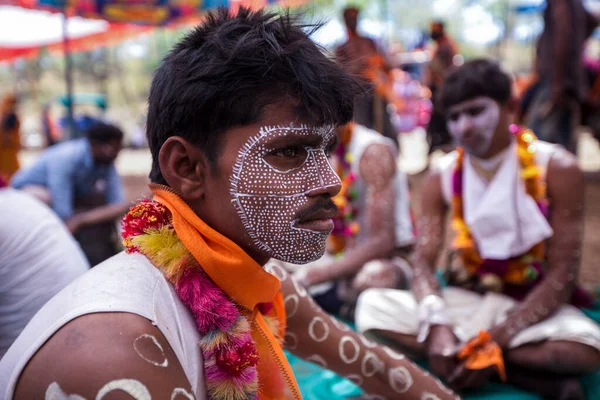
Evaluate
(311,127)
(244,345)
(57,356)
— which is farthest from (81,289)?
(311,127)

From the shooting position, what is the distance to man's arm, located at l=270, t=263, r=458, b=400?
1781mm

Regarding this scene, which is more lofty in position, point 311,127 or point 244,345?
point 311,127

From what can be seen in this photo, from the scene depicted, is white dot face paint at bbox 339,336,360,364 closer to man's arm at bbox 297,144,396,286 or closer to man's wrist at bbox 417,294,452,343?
man's wrist at bbox 417,294,452,343

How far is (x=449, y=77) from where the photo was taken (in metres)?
3.32

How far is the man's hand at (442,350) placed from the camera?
2.85 m

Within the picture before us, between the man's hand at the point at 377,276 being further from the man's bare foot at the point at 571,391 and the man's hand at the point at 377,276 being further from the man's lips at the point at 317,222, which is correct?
the man's lips at the point at 317,222

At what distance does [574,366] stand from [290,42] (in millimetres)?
2185

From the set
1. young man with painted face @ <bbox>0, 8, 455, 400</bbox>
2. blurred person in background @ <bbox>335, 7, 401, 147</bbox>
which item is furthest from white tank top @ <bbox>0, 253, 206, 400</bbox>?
blurred person in background @ <bbox>335, 7, 401, 147</bbox>

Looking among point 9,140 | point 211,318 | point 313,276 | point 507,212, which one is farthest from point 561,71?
point 9,140

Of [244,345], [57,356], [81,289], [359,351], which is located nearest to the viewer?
[57,356]

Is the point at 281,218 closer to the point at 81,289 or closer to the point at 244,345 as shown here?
the point at 244,345

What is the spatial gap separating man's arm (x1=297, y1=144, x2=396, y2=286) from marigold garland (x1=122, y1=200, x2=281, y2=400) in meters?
2.38

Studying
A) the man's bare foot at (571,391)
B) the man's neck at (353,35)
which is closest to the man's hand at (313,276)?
the man's bare foot at (571,391)

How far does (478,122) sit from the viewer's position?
123 inches
